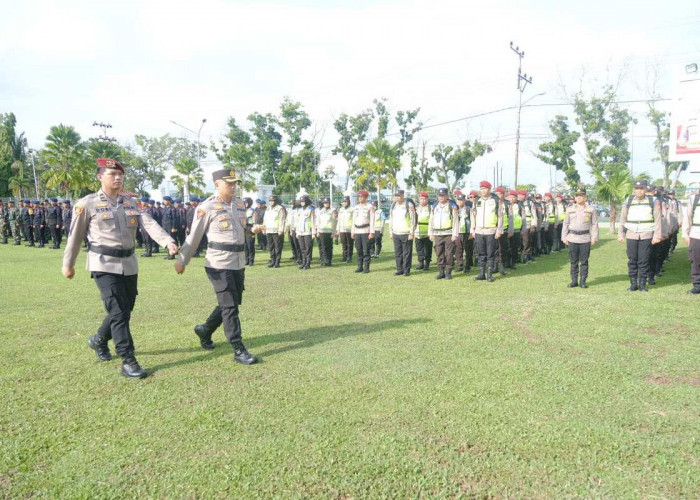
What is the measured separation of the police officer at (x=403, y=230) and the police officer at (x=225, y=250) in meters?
6.30

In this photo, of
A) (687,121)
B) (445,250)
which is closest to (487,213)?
(445,250)

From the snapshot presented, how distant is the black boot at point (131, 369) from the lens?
14.9 ft

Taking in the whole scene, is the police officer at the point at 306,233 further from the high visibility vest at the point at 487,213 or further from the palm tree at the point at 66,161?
the palm tree at the point at 66,161

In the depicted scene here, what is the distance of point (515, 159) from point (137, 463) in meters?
31.2

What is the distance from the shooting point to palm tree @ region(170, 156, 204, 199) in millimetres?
34500

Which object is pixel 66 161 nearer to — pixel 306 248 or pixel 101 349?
pixel 306 248

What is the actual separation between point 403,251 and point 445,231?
1.11m

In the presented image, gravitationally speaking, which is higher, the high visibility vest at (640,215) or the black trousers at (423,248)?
the high visibility vest at (640,215)

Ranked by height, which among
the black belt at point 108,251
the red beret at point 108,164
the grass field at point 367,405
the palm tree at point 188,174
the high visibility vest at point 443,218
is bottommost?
the grass field at point 367,405

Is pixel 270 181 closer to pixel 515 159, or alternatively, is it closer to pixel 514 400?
pixel 515 159

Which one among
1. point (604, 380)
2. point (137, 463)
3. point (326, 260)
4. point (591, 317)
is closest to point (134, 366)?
point (137, 463)

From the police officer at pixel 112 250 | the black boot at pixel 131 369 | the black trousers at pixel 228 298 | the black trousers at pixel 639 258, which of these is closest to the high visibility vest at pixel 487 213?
the black trousers at pixel 639 258

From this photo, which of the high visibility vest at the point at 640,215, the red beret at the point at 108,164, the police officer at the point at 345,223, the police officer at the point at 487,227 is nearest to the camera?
the red beret at the point at 108,164

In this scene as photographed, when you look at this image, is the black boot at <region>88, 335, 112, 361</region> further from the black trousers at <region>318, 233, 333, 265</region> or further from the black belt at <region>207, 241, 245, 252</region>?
the black trousers at <region>318, 233, 333, 265</region>
